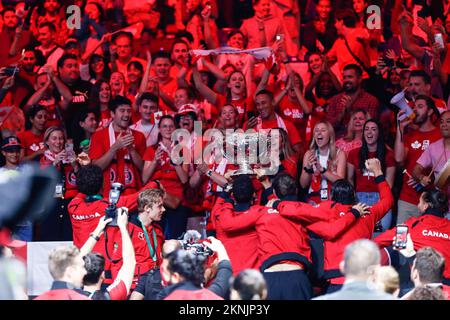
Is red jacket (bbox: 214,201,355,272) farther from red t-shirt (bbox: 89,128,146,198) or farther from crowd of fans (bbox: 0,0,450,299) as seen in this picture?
red t-shirt (bbox: 89,128,146,198)

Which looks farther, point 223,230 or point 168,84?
point 168,84

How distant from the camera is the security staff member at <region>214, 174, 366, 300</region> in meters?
8.92

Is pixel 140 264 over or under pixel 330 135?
under

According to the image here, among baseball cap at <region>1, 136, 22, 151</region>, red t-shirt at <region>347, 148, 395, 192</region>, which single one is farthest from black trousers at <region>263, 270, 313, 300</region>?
baseball cap at <region>1, 136, 22, 151</region>

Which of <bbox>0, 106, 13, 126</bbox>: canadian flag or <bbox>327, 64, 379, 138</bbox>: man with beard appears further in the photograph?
<bbox>0, 106, 13, 126</bbox>: canadian flag

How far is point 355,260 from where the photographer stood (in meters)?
6.79

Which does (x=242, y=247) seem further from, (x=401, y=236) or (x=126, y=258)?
(x=126, y=258)

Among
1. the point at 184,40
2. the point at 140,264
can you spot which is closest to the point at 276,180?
the point at 140,264

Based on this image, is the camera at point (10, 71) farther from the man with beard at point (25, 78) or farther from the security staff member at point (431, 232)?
the security staff member at point (431, 232)

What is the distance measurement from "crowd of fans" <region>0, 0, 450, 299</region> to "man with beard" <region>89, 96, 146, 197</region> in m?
0.02

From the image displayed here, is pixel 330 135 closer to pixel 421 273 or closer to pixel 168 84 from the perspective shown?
pixel 168 84

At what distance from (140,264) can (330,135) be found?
2700 millimetres

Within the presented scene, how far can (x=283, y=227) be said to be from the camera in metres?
9.23
